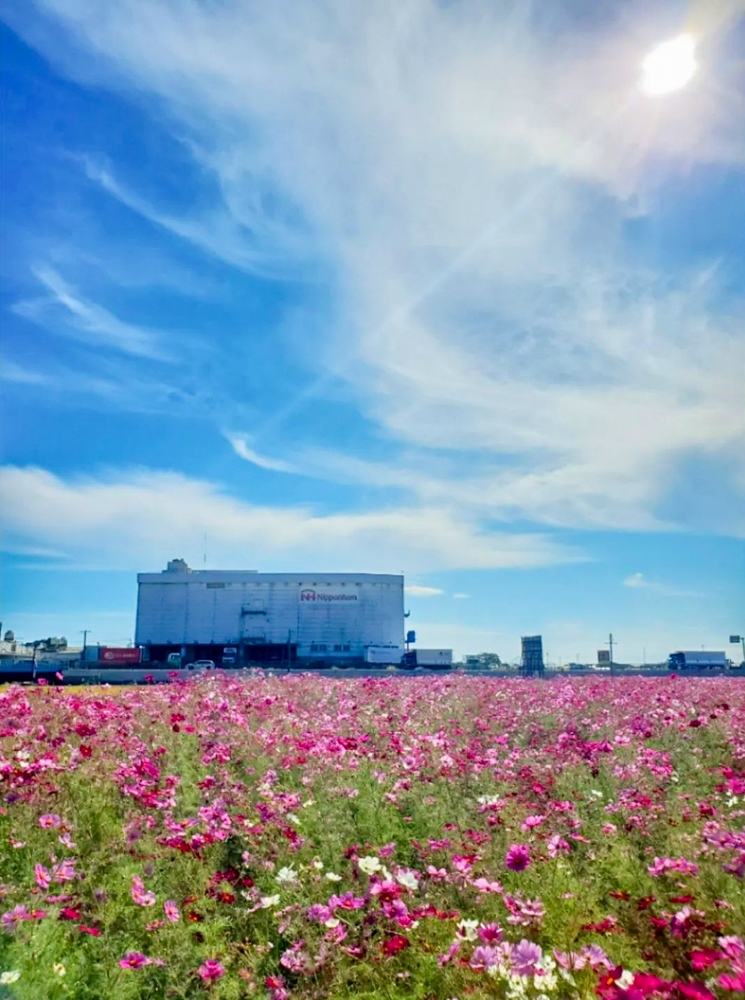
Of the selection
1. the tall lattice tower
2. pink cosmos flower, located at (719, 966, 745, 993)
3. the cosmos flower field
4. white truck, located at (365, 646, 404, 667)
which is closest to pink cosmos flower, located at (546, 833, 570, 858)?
the cosmos flower field

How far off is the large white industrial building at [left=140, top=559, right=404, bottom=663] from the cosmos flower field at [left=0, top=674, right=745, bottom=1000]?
6710 centimetres

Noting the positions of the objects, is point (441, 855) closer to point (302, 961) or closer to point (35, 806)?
point (302, 961)

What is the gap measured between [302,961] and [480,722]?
5934mm

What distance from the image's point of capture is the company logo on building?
→ 75.8 meters

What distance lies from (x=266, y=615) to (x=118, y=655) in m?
14.9

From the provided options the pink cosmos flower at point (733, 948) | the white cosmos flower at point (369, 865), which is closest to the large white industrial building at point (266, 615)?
the white cosmos flower at point (369, 865)

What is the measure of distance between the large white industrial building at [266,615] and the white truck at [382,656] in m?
2.55

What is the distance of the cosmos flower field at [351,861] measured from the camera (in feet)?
12.3

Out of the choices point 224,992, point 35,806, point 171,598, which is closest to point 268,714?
point 35,806

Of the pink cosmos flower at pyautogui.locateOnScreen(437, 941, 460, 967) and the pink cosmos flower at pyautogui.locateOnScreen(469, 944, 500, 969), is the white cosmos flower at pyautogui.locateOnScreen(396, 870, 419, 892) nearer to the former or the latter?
the pink cosmos flower at pyautogui.locateOnScreen(437, 941, 460, 967)

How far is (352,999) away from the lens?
153 inches

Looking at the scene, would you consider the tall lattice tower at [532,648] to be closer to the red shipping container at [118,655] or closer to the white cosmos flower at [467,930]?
the red shipping container at [118,655]

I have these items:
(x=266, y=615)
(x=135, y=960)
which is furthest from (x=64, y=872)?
(x=266, y=615)

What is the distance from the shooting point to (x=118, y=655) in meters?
69.1
